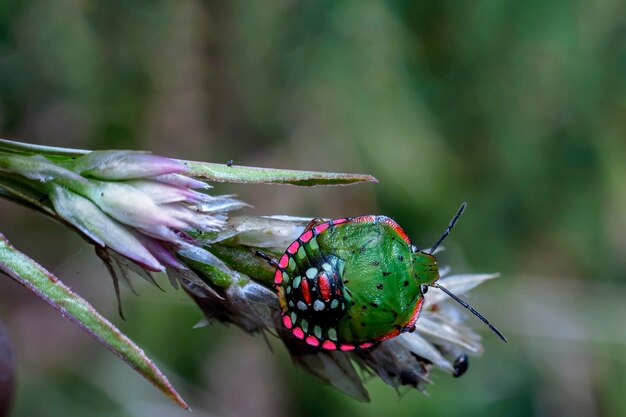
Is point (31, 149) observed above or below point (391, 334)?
above

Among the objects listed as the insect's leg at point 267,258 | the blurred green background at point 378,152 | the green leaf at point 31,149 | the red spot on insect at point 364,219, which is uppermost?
the green leaf at point 31,149

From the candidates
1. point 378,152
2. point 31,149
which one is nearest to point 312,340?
point 31,149

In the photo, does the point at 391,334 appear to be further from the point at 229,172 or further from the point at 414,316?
the point at 229,172

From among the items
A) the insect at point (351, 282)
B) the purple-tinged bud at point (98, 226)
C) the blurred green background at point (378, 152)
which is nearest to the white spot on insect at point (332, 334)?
the insect at point (351, 282)

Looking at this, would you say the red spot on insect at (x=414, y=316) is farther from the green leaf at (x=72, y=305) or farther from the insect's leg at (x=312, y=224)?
the green leaf at (x=72, y=305)

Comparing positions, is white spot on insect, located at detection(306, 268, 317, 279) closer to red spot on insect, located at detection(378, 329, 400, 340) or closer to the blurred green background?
red spot on insect, located at detection(378, 329, 400, 340)
